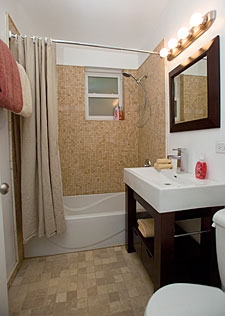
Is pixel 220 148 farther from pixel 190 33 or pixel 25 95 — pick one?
pixel 25 95

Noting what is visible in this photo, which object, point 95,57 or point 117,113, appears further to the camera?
point 117,113

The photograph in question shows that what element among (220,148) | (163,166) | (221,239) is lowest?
(221,239)

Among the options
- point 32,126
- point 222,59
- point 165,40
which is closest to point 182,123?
point 222,59

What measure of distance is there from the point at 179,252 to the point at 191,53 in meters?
1.61

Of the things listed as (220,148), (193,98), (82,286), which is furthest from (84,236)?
(193,98)

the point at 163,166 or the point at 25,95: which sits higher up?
the point at 25,95

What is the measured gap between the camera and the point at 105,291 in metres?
1.38

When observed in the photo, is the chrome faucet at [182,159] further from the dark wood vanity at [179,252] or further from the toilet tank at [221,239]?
the toilet tank at [221,239]

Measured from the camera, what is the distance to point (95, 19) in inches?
76.3

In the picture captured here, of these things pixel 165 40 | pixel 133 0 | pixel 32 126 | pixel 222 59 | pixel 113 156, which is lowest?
pixel 113 156

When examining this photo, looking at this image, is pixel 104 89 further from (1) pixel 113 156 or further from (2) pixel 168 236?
(2) pixel 168 236

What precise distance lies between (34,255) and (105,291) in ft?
2.86

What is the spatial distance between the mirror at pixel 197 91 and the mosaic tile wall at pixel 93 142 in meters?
0.68

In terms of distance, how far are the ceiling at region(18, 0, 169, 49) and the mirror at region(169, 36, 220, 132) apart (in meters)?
0.77
